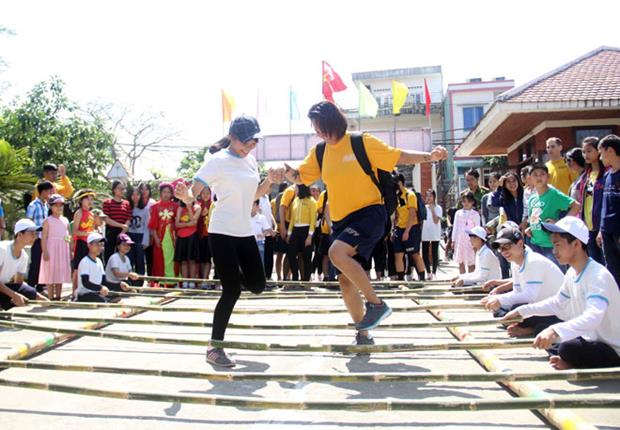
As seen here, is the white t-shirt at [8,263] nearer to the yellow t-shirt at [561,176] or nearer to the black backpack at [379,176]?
the black backpack at [379,176]

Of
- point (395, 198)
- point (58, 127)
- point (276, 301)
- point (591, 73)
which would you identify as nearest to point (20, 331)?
point (276, 301)

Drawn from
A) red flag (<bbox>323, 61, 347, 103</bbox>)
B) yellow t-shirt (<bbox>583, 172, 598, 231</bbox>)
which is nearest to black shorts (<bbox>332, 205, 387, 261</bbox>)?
yellow t-shirt (<bbox>583, 172, 598, 231</bbox>)

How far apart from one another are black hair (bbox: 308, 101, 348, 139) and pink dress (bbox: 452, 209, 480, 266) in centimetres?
618

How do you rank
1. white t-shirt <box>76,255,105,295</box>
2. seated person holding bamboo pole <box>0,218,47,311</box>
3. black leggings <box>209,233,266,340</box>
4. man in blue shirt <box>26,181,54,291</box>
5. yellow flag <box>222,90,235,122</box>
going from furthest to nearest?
yellow flag <box>222,90,235,122</box> < man in blue shirt <box>26,181,54,291</box> < white t-shirt <box>76,255,105,295</box> < seated person holding bamboo pole <box>0,218,47,311</box> < black leggings <box>209,233,266,340</box>

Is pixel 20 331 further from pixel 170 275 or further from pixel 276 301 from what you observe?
pixel 170 275

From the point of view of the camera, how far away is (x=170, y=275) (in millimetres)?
10258

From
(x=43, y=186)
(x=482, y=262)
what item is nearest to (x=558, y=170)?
(x=482, y=262)

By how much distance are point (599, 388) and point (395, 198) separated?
2.03 m

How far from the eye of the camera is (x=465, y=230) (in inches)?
398

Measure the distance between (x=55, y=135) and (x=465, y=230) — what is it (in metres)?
16.4

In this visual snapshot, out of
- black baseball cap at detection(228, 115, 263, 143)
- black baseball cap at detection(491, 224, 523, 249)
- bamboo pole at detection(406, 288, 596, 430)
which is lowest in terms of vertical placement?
bamboo pole at detection(406, 288, 596, 430)

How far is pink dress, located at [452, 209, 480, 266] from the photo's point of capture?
33.3ft

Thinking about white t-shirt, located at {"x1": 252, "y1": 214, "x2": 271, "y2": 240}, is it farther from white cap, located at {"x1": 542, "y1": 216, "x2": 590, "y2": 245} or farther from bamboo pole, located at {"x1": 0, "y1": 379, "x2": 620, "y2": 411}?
bamboo pole, located at {"x1": 0, "y1": 379, "x2": 620, "y2": 411}

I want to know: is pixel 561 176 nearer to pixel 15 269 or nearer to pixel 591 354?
pixel 591 354
